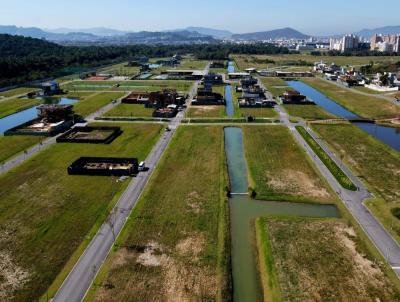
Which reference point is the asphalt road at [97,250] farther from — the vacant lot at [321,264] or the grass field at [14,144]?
the grass field at [14,144]

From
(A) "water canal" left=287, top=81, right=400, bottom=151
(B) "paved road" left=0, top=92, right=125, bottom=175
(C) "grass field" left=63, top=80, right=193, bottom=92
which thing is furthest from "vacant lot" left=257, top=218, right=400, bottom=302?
(C) "grass field" left=63, top=80, right=193, bottom=92

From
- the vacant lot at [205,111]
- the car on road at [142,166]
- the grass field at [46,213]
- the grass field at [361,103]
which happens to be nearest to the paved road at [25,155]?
the grass field at [46,213]

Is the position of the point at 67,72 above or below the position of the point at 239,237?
above

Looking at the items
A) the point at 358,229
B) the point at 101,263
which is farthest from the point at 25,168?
the point at 358,229

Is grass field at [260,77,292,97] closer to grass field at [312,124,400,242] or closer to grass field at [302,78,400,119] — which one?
grass field at [302,78,400,119]

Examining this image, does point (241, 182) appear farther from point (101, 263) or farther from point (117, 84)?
point (117, 84)

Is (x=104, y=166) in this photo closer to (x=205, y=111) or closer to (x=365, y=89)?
(x=205, y=111)
